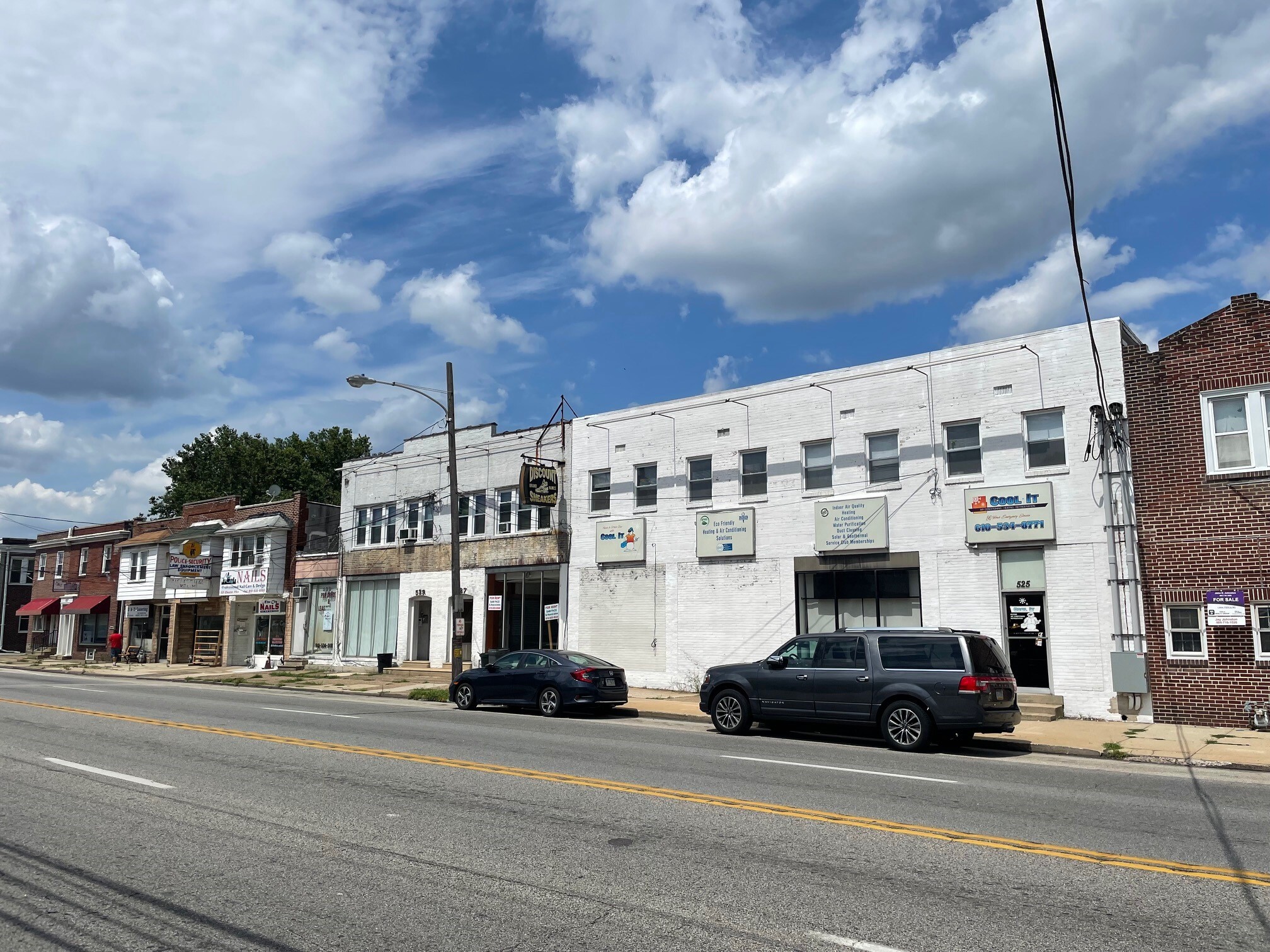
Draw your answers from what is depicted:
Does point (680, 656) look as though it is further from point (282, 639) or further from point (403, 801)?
point (282, 639)

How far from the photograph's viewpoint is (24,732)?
15188 mm

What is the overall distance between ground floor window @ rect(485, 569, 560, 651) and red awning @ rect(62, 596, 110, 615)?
30601 millimetres

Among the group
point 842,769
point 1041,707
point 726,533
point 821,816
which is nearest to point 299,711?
point 726,533

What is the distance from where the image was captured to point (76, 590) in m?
53.3

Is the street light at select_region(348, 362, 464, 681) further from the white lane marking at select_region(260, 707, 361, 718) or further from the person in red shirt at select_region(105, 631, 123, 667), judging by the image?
the person in red shirt at select_region(105, 631, 123, 667)

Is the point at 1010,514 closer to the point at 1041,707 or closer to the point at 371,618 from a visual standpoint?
the point at 1041,707

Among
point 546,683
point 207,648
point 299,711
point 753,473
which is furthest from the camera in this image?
point 207,648

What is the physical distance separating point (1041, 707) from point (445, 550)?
1949 cm

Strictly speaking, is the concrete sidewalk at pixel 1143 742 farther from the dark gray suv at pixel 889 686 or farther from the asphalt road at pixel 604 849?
the dark gray suv at pixel 889 686

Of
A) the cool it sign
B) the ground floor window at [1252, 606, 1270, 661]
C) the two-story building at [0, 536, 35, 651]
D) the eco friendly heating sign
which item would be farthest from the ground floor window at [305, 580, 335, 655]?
the two-story building at [0, 536, 35, 651]

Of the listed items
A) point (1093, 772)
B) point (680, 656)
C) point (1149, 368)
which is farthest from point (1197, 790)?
point (680, 656)

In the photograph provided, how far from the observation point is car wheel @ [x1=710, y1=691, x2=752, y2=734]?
16.3 meters

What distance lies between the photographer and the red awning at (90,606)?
50.4m

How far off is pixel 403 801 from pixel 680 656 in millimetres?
16378
